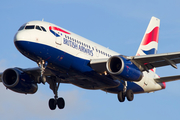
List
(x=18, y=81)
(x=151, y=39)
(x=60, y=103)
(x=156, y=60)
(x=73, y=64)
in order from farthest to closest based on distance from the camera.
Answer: (x=151, y=39)
(x=60, y=103)
(x=18, y=81)
(x=156, y=60)
(x=73, y=64)

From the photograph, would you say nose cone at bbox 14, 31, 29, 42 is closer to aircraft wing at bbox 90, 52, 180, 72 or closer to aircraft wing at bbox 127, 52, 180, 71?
aircraft wing at bbox 90, 52, 180, 72

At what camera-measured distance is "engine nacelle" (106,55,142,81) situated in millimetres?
33781

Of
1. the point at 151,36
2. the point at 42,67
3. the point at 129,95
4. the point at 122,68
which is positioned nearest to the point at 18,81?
the point at 42,67

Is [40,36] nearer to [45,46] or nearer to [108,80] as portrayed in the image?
[45,46]

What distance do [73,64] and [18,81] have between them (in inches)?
315

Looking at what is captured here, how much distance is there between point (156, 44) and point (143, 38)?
246cm

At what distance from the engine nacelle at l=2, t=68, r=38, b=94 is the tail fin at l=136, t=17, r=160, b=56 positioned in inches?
549

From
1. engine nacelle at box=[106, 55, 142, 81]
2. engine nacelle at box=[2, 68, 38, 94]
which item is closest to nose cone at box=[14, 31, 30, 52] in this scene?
engine nacelle at box=[106, 55, 142, 81]

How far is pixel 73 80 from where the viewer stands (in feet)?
119

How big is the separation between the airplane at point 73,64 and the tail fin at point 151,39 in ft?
22.3

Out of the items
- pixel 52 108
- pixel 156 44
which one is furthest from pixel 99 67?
pixel 156 44

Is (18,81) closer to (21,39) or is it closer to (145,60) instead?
(21,39)

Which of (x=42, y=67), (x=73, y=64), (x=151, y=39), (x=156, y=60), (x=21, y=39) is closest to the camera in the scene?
(x=21, y=39)

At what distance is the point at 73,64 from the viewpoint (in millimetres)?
33938
